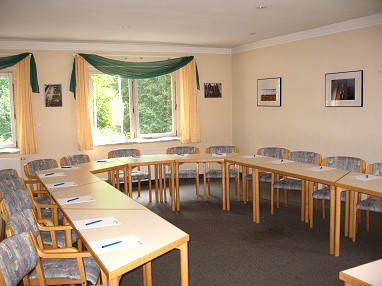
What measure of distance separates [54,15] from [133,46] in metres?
2.68

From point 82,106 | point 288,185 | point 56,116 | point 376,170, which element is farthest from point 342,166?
point 56,116

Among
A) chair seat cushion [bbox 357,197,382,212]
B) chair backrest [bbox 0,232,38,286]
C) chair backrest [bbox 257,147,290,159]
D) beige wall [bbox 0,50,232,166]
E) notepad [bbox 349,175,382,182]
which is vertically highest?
beige wall [bbox 0,50,232,166]

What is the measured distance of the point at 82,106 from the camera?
696 centimetres

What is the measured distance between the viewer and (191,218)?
5.38 m

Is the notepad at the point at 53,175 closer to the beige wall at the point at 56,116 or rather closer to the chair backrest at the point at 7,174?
the chair backrest at the point at 7,174

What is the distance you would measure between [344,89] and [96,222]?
14.4 feet

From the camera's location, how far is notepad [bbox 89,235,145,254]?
2.42 meters

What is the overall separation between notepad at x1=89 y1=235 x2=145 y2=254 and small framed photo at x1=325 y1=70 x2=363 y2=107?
170 inches

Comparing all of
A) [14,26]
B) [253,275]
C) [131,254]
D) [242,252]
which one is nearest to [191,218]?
[242,252]

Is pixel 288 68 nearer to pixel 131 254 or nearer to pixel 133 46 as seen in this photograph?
pixel 133 46

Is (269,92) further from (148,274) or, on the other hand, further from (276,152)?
(148,274)

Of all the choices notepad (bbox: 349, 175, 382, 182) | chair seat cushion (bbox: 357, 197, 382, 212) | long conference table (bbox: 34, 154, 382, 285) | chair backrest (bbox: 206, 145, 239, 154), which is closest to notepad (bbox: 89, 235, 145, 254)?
long conference table (bbox: 34, 154, 382, 285)

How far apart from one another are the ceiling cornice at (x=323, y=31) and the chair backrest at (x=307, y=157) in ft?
6.28

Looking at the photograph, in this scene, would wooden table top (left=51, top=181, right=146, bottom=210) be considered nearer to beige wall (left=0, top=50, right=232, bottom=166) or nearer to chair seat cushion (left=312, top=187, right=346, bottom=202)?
chair seat cushion (left=312, top=187, right=346, bottom=202)
